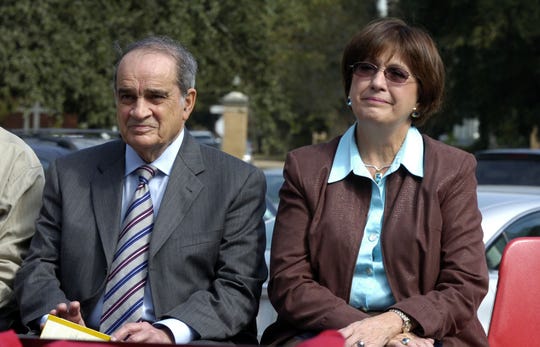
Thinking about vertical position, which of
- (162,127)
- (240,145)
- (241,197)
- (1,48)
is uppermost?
(162,127)

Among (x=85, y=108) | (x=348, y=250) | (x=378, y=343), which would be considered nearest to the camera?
(x=378, y=343)

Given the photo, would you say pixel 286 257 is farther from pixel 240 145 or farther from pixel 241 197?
pixel 240 145

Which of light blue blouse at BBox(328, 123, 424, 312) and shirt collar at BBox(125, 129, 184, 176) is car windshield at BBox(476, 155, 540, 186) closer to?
light blue blouse at BBox(328, 123, 424, 312)

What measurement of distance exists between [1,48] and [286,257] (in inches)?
788

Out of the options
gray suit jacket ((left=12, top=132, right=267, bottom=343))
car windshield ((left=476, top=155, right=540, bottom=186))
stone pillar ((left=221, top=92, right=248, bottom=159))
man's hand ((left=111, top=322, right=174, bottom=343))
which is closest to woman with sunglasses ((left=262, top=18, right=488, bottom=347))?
gray suit jacket ((left=12, top=132, right=267, bottom=343))

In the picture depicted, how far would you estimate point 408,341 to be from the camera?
3.76 meters

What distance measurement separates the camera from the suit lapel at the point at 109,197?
13.5ft

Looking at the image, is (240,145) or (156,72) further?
(240,145)

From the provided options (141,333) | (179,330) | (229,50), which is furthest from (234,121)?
(141,333)

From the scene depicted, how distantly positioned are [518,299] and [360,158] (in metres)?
0.87

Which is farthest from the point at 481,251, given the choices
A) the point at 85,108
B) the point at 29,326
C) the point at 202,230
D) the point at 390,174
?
the point at 85,108

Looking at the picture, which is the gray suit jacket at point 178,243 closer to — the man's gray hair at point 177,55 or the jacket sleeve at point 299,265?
the jacket sleeve at point 299,265

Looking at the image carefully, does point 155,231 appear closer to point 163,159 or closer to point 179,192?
point 179,192

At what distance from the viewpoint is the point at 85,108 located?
83.4ft
